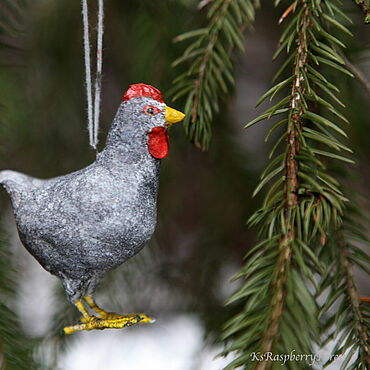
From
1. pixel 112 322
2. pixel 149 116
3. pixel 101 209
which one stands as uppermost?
pixel 149 116

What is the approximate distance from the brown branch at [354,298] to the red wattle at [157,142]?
0.24 m

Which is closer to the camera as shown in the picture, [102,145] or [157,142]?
[157,142]

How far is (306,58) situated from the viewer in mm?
420

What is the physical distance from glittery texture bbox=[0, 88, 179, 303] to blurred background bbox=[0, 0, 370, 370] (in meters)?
0.13

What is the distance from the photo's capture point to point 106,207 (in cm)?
48

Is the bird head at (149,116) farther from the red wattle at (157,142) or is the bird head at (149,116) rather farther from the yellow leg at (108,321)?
the yellow leg at (108,321)

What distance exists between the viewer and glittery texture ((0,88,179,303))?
19.0 inches

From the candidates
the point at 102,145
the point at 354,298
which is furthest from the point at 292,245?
the point at 102,145

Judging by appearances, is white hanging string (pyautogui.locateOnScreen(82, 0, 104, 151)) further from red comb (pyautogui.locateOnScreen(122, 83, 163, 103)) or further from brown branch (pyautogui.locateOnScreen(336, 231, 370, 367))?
brown branch (pyautogui.locateOnScreen(336, 231, 370, 367))

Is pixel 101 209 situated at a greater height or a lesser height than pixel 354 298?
greater

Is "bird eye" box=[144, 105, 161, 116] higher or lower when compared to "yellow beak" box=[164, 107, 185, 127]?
higher

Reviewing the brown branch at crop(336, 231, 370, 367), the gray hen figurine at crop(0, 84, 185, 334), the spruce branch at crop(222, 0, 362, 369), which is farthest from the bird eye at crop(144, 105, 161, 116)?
the brown branch at crop(336, 231, 370, 367)

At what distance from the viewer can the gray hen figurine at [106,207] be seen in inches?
19.1

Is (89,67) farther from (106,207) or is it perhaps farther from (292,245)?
(292,245)
